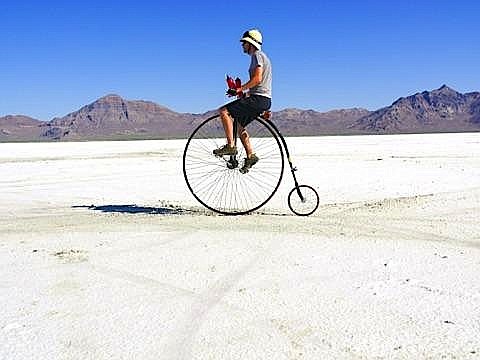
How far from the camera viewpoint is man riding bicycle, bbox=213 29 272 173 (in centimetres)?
819

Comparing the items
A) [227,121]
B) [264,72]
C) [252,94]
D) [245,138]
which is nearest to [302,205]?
[245,138]

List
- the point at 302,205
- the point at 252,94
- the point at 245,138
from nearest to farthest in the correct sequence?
the point at 252,94 < the point at 245,138 < the point at 302,205

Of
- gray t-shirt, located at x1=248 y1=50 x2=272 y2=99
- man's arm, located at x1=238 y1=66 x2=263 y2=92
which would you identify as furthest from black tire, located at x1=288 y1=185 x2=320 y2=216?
man's arm, located at x1=238 y1=66 x2=263 y2=92

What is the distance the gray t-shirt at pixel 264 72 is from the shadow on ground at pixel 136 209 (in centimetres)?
224

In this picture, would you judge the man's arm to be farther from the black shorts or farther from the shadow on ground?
the shadow on ground

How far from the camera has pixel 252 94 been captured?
27.2ft

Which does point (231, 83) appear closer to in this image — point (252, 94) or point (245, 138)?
point (252, 94)

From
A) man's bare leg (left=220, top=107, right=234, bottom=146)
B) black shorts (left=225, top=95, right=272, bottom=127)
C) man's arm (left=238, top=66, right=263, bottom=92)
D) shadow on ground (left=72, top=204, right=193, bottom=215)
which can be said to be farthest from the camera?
shadow on ground (left=72, top=204, right=193, bottom=215)

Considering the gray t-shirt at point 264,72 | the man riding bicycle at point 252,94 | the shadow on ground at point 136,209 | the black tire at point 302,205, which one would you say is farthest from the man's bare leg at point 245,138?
the shadow on ground at point 136,209

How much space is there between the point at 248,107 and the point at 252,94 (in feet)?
0.62

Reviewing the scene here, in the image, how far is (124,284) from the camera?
5309mm

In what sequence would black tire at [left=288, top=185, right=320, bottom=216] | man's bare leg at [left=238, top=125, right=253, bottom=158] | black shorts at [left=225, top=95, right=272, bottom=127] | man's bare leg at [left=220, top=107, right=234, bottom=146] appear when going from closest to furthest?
black shorts at [left=225, top=95, right=272, bottom=127] → man's bare leg at [left=220, top=107, right=234, bottom=146] → man's bare leg at [left=238, top=125, right=253, bottom=158] → black tire at [left=288, top=185, right=320, bottom=216]

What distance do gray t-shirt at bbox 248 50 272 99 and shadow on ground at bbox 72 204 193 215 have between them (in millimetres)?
2241

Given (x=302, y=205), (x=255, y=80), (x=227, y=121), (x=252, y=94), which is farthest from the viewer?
(x=302, y=205)
